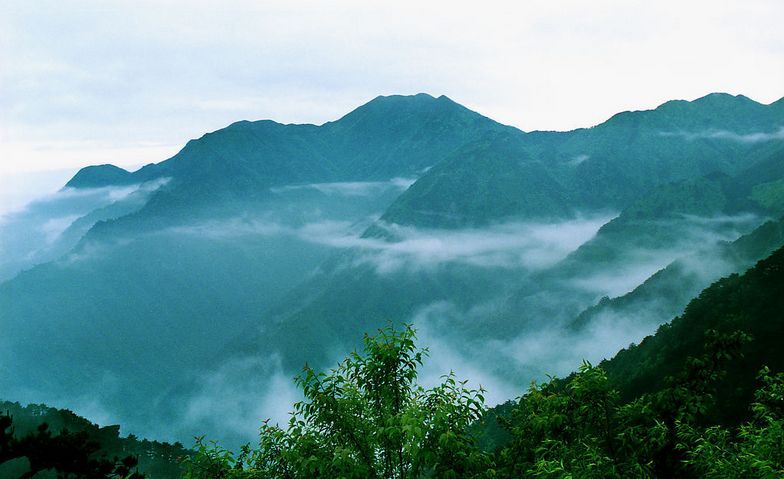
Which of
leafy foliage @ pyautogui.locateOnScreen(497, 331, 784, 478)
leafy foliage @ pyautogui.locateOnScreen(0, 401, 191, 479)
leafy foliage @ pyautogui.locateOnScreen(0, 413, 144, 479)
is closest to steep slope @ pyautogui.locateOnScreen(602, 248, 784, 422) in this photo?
leafy foliage @ pyautogui.locateOnScreen(497, 331, 784, 478)

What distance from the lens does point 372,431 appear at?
11875 millimetres

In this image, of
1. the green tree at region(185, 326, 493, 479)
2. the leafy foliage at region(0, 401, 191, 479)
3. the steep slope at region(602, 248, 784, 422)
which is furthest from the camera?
the steep slope at region(602, 248, 784, 422)

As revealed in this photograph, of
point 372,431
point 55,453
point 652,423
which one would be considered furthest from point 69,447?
point 652,423

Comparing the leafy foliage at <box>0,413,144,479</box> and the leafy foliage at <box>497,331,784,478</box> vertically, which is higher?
the leafy foliage at <box>497,331,784,478</box>

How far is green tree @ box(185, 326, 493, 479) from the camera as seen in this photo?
10.5m

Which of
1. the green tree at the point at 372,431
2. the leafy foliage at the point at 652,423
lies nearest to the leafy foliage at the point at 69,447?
the green tree at the point at 372,431

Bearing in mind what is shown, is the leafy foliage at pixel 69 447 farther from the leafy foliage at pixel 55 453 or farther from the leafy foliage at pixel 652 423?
the leafy foliage at pixel 652 423

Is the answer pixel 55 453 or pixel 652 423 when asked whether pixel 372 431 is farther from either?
pixel 55 453

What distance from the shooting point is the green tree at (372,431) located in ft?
34.5

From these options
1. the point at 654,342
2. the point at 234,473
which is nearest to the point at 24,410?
the point at 234,473

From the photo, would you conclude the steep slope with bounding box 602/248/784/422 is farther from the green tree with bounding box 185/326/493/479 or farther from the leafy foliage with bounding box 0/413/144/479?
the leafy foliage with bounding box 0/413/144/479

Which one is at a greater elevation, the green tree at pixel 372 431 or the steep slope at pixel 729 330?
the green tree at pixel 372 431

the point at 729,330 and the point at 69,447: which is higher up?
the point at 69,447

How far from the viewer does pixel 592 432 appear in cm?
1252
